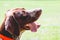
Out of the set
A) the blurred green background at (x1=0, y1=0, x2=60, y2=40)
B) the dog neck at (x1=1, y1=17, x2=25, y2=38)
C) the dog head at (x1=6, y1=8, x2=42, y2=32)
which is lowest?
the blurred green background at (x1=0, y1=0, x2=60, y2=40)

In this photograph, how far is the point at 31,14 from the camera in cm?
248

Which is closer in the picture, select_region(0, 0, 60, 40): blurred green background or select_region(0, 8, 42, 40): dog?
select_region(0, 8, 42, 40): dog

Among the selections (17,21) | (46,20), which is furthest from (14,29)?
(46,20)

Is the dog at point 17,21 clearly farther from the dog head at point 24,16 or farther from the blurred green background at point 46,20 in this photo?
the blurred green background at point 46,20

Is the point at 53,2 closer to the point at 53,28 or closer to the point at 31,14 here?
the point at 53,28

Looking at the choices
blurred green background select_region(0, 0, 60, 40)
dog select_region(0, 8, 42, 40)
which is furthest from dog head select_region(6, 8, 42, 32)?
blurred green background select_region(0, 0, 60, 40)

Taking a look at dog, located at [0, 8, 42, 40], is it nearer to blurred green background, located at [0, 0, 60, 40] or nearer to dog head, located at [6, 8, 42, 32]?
dog head, located at [6, 8, 42, 32]

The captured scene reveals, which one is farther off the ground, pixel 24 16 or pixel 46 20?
pixel 24 16

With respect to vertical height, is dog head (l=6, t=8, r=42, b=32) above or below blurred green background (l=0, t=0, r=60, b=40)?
above

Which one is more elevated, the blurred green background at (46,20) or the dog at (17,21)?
the dog at (17,21)

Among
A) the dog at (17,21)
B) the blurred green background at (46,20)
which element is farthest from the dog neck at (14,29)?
the blurred green background at (46,20)

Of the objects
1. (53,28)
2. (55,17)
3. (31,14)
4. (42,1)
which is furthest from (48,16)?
(31,14)

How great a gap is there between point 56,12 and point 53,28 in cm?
60

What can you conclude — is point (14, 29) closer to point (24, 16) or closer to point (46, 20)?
point (24, 16)
